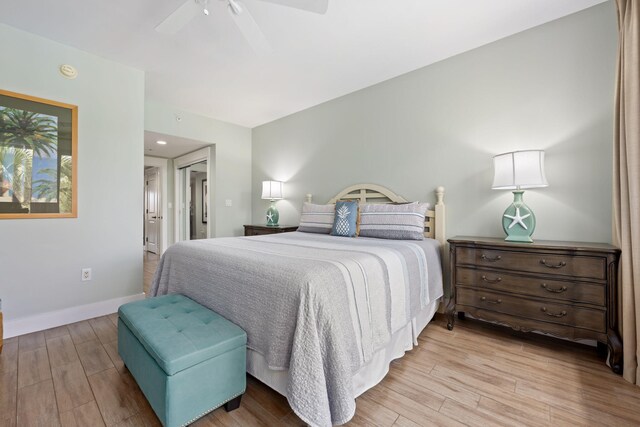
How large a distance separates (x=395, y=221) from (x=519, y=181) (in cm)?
100

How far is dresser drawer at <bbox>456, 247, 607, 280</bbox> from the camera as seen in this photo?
180cm

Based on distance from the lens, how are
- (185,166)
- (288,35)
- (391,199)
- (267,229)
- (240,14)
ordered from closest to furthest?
(240,14)
(288,35)
(391,199)
(267,229)
(185,166)

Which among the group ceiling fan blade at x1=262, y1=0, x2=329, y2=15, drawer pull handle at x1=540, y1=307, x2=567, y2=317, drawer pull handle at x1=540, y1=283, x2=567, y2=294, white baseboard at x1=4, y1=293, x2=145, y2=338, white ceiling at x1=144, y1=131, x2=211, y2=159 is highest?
ceiling fan blade at x1=262, y1=0, x2=329, y2=15

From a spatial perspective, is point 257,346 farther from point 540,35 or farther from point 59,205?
point 540,35

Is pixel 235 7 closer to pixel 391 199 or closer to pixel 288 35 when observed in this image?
pixel 288 35

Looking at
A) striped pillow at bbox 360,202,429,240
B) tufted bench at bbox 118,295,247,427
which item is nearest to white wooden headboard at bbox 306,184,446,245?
striped pillow at bbox 360,202,429,240

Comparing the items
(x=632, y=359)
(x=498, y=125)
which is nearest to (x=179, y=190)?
(x=498, y=125)

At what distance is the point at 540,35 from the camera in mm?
2258

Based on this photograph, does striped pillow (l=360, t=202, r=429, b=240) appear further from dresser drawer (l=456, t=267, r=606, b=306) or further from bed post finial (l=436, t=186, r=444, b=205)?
dresser drawer (l=456, t=267, r=606, b=306)

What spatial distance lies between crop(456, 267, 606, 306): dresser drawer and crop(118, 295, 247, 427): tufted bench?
1837 millimetres

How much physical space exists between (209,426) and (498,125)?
3.02m

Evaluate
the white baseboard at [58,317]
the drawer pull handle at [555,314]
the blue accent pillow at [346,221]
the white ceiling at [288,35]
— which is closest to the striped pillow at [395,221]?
the blue accent pillow at [346,221]

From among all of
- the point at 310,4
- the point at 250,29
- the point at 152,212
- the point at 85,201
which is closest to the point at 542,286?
the point at 310,4

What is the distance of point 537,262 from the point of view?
1.97 meters
